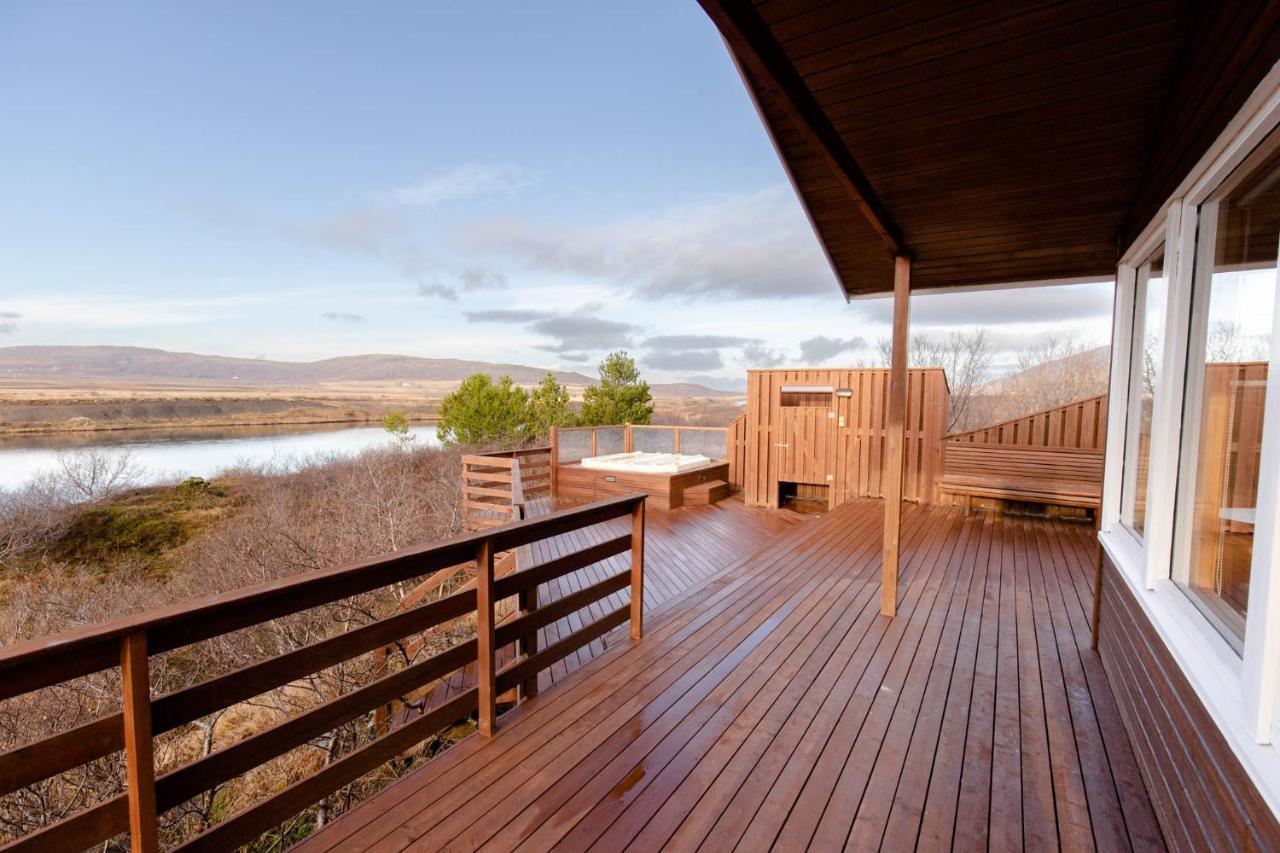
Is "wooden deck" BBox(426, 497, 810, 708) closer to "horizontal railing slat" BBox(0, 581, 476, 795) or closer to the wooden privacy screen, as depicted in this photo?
the wooden privacy screen

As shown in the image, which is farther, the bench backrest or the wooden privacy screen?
the wooden privacy screen

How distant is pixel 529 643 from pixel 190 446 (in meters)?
28.8

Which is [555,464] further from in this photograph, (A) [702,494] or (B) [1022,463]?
(B) [1022,463]

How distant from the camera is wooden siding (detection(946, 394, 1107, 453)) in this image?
5.97 meters

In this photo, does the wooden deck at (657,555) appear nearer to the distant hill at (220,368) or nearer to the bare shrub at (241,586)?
the bare shrub at (241,586)

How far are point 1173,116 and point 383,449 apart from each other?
21136 millimetres

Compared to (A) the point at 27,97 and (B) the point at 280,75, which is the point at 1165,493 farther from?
(A) the point at 27,97

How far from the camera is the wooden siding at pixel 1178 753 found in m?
1.06

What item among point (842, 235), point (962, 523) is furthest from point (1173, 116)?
point (962, 523)

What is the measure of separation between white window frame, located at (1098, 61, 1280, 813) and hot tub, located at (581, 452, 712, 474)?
20.1 feet

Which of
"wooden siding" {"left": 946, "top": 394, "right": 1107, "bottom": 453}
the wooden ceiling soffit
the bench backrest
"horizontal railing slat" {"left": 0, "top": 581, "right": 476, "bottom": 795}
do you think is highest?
the wooden ceiling soffit

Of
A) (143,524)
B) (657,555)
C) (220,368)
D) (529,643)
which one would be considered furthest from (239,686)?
(220,368)

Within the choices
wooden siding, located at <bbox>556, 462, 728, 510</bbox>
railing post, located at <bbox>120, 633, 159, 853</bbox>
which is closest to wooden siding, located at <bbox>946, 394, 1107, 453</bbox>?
wooden siding, located at <bbox>556, 462, 728, 510</bbox>

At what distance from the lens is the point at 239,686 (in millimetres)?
1397
